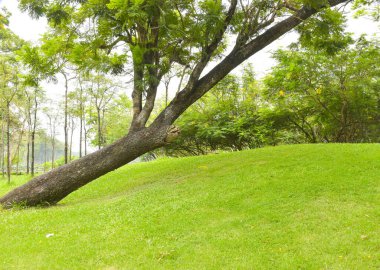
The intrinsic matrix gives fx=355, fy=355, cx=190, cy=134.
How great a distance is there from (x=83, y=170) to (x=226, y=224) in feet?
12.7

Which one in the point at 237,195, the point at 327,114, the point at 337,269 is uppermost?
the point at 327,114

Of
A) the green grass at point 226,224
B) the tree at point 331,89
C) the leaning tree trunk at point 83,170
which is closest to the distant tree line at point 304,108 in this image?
the tree at point 331,89

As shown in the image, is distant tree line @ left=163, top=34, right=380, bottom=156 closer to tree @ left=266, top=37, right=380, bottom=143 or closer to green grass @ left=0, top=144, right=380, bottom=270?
tree @ left=266, top=37, right=380, bottom=143

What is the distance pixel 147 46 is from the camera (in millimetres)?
8125

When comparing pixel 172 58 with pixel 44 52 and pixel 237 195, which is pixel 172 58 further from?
pixel 237 195

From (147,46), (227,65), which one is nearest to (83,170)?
(147,46)

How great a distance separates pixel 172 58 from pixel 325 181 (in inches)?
180

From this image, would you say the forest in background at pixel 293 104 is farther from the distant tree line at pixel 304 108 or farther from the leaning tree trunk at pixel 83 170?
the leaning tree trunk at pixel 83 170

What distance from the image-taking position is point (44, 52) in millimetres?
8125

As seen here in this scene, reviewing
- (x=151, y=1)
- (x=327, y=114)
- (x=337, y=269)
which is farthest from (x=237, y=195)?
(x=327, y=114)

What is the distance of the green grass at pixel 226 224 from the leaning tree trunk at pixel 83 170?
660 millimetres

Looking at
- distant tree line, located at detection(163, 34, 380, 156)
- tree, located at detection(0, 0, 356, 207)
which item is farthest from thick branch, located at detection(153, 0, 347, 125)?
distant tree line, located at detection(163, 34, 380, 156)

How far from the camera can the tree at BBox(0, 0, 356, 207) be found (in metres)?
7.42

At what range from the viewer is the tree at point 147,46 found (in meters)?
7.42
